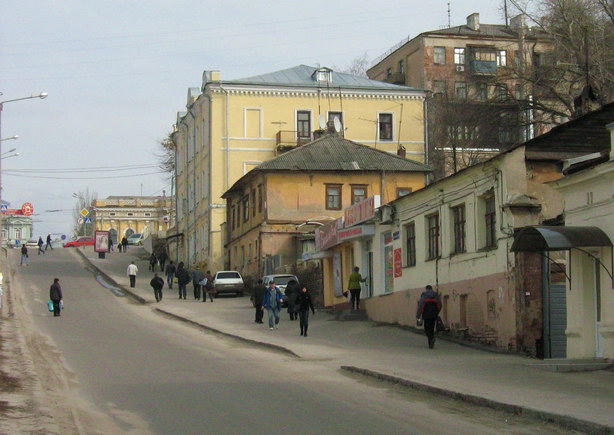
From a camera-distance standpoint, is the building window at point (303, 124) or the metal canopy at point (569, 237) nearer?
the metal canopy at point (569, 237)

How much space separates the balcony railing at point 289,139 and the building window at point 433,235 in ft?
114

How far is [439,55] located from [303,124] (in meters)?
19.6

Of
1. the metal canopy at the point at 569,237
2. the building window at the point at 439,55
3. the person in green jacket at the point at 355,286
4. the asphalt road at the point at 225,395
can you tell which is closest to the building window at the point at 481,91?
the person in green jacket at the point at 355,286

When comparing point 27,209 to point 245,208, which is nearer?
point 245,208

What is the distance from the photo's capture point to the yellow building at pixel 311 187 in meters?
52.8

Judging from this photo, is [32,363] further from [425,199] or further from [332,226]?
[332,226]

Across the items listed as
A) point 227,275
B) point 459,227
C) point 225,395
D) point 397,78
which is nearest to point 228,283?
point 227,275

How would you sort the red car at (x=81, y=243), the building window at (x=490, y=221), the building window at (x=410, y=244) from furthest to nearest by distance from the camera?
1. the red car at (x=81, y=243)
2. the building window at (x=410, y=244)
3. the building window at (x=490, y=221)

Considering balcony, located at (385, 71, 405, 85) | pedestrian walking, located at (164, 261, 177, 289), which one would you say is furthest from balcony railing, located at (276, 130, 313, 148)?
balcony, located at (385, 71, 405, 85)

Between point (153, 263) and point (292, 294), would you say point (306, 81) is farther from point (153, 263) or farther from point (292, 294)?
point (292, 294)

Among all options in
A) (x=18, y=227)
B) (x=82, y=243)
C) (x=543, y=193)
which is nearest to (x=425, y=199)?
(x=543, y=193)

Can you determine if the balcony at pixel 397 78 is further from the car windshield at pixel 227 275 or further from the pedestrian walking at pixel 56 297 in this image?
the pedestrian walking at pixel 56 297

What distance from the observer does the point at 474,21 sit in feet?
281

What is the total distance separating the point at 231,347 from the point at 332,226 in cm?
Answer: 1390
